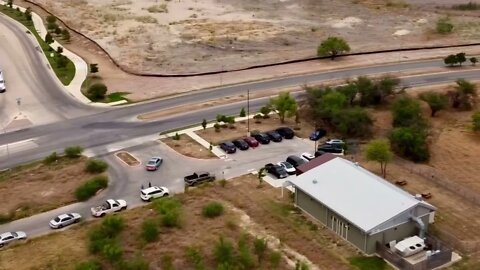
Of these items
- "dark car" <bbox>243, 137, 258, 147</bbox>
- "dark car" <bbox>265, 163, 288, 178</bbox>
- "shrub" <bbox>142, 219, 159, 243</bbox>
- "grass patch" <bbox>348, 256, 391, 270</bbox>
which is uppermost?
"dark car" <bbox>243, 137, 258, 147</bbox>

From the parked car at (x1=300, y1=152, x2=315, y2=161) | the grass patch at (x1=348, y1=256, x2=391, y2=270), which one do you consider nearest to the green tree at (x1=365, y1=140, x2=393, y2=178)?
the parked car at (x1=300, y1=152, x2=315, y2=161)

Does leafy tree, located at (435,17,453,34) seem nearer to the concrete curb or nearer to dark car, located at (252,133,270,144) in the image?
dark car, located at (252,133,270,144)

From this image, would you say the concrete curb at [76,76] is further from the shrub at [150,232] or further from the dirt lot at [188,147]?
the shrub at [150,232]

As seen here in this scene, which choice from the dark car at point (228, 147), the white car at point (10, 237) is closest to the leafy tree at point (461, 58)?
the dark car at point (228, 147)

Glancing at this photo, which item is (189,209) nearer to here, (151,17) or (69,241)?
(69,241)

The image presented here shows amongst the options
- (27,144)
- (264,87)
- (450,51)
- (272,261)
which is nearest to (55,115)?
(27,144)

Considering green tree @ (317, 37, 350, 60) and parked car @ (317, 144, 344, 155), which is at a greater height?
green tree @ (317, 37, 350, 60)
